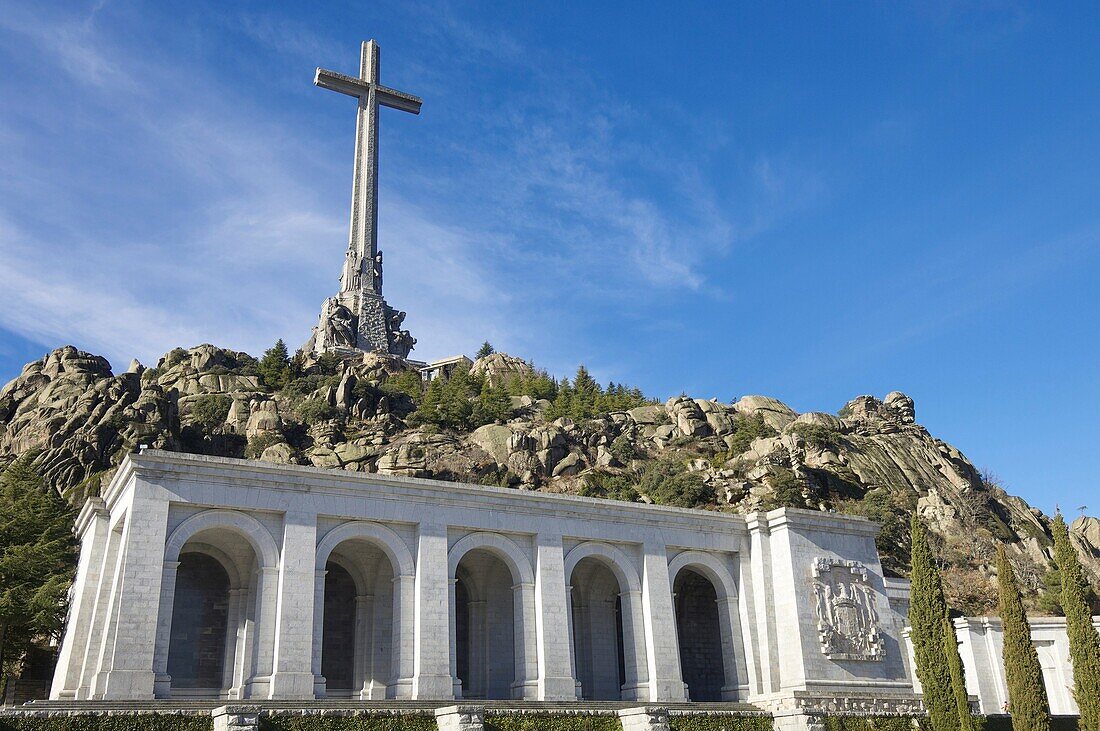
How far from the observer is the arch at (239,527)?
26.5 metres

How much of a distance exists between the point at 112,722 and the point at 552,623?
13.7m

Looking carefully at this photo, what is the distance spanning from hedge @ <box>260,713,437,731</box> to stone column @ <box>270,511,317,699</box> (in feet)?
7.37

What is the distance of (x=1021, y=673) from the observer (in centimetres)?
2780

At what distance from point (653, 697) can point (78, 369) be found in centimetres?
5183

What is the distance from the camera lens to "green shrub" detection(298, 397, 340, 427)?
66.9 m

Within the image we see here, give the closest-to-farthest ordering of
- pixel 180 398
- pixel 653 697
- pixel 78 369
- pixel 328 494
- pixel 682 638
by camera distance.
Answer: pixel 328 494 < pixel 653 697 < pixel 682 638 < pixel 78 369 < pixel 180 398

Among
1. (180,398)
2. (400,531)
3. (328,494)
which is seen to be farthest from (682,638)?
(180,398)

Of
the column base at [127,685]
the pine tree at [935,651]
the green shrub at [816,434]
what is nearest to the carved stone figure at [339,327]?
the green shrub at [816,434]

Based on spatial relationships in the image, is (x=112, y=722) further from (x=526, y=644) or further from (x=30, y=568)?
(x=30, y=568)

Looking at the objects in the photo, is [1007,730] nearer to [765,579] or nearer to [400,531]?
[765,579]

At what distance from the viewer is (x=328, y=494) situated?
2850cm

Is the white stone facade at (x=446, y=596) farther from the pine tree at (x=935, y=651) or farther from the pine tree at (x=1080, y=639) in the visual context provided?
the pine tree at (x=1080, y=639)

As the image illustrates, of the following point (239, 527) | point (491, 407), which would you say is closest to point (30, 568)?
point (239, 527)

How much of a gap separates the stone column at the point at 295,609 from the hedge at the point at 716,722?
35.8ft
